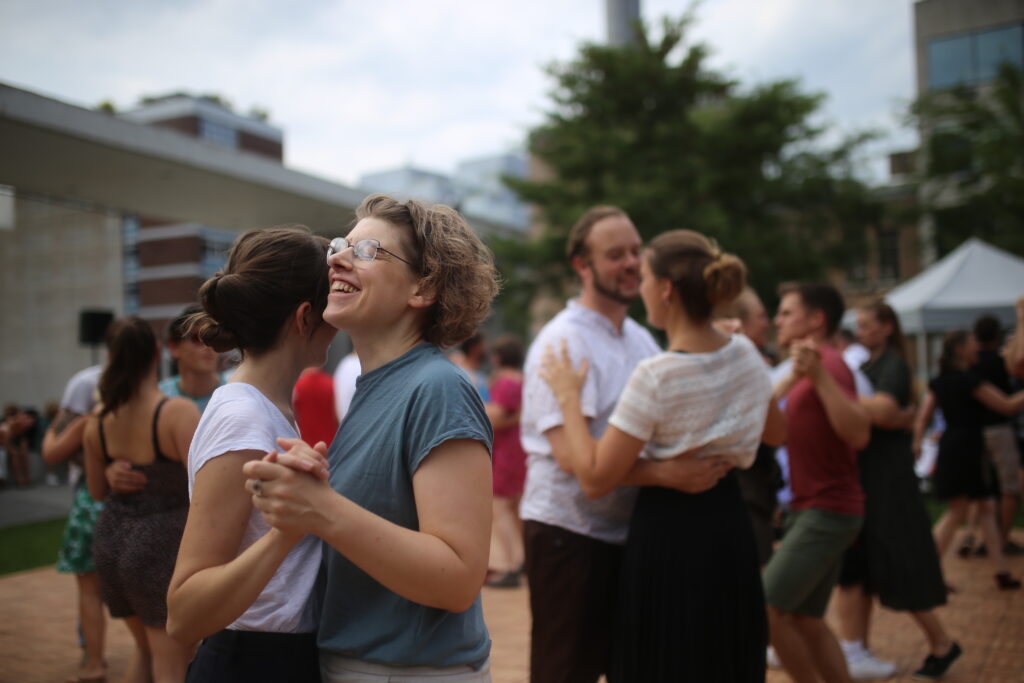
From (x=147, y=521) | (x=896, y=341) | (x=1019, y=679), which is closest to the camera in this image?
(x=147, y=521)

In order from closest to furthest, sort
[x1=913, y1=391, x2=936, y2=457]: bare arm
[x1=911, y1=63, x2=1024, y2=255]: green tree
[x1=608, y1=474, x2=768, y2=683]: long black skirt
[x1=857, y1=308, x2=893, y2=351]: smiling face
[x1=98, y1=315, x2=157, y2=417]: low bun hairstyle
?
[x1=608, y1=474, x2=768, y2=683]: long black skirt
[x1=98, y1=315, x2=157, y2=417]: low bun hairstyle
[x1=857, y1=308, x2=893, y2=351]: smiling face
[x1=913, y1=391, x2=936, y2=457]: bare arm
[x1=911, y1=63, x2=1024, y2=255]: green tree

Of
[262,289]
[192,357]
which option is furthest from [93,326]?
[262,289]

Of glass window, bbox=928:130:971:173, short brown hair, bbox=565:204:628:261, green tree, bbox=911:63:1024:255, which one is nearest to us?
short brown hair, bbox=565:204:628:261

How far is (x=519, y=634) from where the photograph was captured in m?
5.34

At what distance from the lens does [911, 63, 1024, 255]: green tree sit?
1917 cm

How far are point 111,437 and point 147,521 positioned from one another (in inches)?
17.8

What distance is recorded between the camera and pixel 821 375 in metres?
3.37

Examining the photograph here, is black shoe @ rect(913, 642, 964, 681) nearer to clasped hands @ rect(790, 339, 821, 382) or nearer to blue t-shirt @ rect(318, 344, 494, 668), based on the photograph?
clasped hands @ rect(790, 339, 821, 382)

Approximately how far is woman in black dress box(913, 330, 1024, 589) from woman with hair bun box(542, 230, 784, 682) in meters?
4.34

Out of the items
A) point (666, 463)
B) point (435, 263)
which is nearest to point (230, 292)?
point (435, 263)

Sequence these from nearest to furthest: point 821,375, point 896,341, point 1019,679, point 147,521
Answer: point 147,521 < point 821,375 < point 1019,679 < point 896,341

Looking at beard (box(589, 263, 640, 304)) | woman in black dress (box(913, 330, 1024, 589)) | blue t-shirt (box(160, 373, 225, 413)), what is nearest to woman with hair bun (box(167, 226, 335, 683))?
beard (box(589, 263, 640, 304))

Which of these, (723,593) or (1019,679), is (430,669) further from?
(1019,679)

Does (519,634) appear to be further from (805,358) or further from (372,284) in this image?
(372,284)
